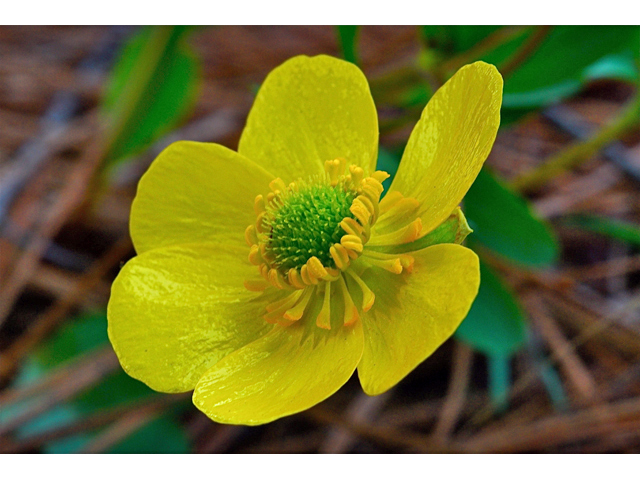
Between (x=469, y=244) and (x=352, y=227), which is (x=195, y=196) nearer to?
(x=352, y=227)

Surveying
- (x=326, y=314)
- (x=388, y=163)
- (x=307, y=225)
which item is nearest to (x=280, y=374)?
(x=326, y=314)

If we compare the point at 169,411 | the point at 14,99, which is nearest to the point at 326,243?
the point at 169,411

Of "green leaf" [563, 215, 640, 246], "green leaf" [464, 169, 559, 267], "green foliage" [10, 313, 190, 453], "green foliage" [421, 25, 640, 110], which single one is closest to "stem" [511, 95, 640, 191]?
"green leaf" [563, 215, 640, 246]

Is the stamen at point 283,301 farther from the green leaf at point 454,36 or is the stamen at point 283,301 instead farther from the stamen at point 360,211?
the green leaf at point 454,36

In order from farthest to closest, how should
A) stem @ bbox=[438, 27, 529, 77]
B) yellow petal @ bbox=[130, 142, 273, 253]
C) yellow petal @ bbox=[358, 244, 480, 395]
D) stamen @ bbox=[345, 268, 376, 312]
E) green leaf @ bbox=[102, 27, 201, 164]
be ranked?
green leaf @ bbox=[102, 27, 201, 164], stem @ bbox=[438, 27, 529, 77], yellow petal @ bbox=[130, 142, 273, 253], stamen @ bbox=[345, 268, 376, 312], yellow petal @ bbox=[358, 244, 480, 395]

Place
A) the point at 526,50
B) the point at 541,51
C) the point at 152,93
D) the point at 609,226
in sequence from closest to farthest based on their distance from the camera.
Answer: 1. the point at 526,50
2. the point at 541,51
3. the point at 609,226
4. the point at 152,93

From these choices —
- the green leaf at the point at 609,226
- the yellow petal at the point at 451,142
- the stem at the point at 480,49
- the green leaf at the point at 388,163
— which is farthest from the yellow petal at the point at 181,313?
the green leaf at the point at 609,226

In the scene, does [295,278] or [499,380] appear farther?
[499,380]

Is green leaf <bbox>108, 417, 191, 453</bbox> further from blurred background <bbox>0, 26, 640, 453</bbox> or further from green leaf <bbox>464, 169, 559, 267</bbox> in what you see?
green leaf <bbox>464, 169, 559, 267</bbox>

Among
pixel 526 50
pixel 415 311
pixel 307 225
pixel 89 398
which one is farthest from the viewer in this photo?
pixel 89 398
